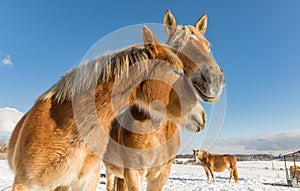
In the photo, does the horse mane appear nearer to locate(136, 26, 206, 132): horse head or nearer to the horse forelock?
locate(136, 26, 206, 132): horse head

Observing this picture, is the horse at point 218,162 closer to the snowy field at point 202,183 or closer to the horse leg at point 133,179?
the snowy field at point 202,183

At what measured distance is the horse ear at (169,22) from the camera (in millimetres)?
2492

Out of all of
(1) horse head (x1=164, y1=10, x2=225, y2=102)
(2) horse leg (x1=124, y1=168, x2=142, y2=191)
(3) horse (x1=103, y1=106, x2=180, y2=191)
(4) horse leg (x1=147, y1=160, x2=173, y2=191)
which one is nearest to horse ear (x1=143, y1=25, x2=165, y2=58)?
(1) horse head (x1=164, y1=10, x2=225, y2=102)

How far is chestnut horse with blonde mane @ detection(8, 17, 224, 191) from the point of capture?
5.47 ft

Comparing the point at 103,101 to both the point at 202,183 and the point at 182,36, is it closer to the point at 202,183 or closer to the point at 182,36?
the point at 182,36

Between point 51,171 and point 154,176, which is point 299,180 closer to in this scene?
point 154,176

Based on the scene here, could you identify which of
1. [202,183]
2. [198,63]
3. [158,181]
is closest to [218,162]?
[202,183]

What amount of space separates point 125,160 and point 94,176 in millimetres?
669

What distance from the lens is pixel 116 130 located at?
2.95 meters

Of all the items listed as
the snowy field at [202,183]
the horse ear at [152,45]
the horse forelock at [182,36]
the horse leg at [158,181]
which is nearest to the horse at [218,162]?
the snowy field at [202,183]

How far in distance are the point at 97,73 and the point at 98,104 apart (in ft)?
0.96

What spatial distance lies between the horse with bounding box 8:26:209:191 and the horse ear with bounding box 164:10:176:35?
28.6 inches

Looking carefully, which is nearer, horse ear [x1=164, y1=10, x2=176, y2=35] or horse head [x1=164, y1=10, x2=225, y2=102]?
horse head [x1=164, y1=10, x2=225, y2=102]

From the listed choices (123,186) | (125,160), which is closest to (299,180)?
(123,186)
